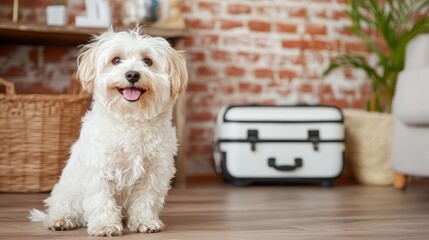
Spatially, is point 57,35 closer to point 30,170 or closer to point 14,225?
point 30,170

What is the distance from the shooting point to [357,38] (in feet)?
13.0

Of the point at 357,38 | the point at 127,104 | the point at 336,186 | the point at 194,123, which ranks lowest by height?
the point at 336,186

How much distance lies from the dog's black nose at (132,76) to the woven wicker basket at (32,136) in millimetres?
1182

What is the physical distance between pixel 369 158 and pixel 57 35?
68.2 inches

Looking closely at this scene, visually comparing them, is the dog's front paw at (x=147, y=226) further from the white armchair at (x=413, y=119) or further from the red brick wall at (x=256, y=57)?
the red brick wall at (x=256, y=57)

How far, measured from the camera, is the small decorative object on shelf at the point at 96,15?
10.0ft

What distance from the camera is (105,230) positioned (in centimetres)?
168

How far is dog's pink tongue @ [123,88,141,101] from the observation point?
173 cm

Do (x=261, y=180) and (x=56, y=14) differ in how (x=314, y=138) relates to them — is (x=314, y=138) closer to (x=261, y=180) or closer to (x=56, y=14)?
(x=261, y=180)

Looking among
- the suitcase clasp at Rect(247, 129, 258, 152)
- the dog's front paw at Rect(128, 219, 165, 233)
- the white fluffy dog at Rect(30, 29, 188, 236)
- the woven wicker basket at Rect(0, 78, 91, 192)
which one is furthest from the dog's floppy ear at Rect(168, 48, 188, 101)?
the suitcase clasp at Rect(247, 129, 258, 152)

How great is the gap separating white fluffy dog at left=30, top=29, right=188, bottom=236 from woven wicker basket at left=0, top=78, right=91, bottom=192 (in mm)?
1044

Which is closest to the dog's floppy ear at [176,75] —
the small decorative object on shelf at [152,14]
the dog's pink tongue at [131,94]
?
the dog's pink tongue at [131,94]

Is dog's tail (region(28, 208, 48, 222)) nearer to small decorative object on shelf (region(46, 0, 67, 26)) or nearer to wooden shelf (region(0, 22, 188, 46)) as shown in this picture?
Answer: wooden shelf (region(0, 22, 188, 46))

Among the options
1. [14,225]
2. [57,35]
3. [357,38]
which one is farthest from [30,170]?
[357,38]
